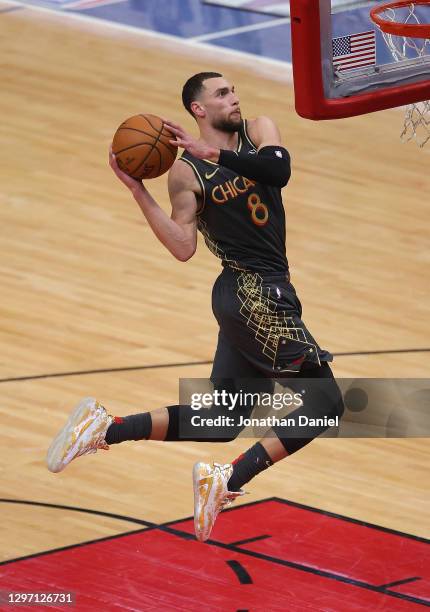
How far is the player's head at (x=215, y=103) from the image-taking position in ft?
23.0

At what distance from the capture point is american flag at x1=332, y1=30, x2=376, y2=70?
6.87 metres

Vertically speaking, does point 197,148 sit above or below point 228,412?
above

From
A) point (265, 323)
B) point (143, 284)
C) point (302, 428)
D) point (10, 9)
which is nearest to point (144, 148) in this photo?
point (265, 323)

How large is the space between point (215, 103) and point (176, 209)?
529 mm

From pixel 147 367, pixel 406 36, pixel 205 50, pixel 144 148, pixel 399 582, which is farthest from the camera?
pixel 205 50

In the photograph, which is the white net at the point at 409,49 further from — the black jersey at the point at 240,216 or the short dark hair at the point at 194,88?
the short dark hair at the point at 194,88

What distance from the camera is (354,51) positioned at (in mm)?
7016

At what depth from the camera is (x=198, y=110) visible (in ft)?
23.2

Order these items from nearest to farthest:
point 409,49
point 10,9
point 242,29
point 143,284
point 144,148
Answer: point 144,148, point 409,49, point 143,284, point 242,29, point 10,9

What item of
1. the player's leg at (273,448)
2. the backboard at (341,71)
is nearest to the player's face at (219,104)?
the backboard at (341,71)

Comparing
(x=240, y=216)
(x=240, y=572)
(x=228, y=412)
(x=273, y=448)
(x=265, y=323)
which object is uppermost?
(x=240, y=216)

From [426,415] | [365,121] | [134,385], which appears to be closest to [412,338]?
[426,415]

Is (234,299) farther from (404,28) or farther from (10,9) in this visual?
(10,9)

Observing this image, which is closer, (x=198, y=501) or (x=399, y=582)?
(x=198, y=501)
